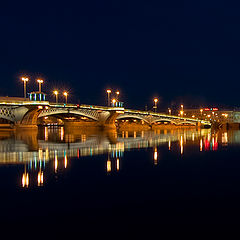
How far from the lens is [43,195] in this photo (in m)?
9.23

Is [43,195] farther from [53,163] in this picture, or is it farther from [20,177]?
[53,163]

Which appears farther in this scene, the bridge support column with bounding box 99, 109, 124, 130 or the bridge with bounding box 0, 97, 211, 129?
the bridge support column with bounding box 99, 109, 124, 130

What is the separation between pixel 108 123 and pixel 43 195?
70.2m

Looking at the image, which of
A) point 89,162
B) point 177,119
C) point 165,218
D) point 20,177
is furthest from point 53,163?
point 177,119

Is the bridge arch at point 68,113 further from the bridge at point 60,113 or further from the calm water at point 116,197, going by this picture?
the calm water at point 116,197

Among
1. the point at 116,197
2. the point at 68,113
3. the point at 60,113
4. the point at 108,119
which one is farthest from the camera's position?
the point at 108,119

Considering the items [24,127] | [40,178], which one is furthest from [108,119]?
[40,178]

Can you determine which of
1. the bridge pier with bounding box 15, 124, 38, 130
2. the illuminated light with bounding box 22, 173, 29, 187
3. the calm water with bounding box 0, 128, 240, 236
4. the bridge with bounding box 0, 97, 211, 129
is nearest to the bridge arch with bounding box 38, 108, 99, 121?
the bridge with bounding box 0, 97, 211, 129

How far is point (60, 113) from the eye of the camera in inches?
2768

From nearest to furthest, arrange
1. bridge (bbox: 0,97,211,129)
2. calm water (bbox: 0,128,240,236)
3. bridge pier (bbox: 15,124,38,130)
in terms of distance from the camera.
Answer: calm water (bbox: 0,128,240,236) < bridge (bbox: 0,97,211,129) < bridge pier (bbox: 15,124,38,130)

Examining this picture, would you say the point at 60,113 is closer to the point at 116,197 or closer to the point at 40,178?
the point at 40,178

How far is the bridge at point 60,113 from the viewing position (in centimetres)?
5994

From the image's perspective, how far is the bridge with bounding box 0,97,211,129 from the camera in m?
59.9

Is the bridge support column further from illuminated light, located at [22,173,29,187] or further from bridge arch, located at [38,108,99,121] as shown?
illuminated light, located at [22,173,29,187]
